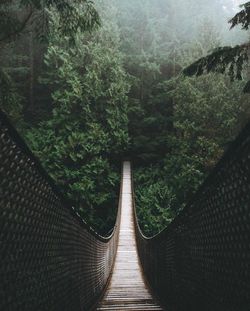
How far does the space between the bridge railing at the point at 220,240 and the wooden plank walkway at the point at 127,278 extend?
63.9 inches

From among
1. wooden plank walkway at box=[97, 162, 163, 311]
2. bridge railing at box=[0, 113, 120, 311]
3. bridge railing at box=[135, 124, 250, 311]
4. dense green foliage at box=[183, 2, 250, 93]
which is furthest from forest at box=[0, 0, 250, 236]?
bridge railing at box=[135, 124, 250, 311]

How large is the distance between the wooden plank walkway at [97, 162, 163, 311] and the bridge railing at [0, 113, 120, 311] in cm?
186

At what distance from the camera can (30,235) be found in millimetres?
2217

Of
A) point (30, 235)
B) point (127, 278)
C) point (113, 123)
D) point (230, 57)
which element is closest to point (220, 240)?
point (30, 235)

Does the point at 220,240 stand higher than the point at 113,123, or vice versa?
the point at 113,123

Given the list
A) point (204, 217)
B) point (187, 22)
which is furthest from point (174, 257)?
point (187, 22)

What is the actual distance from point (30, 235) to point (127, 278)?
763 cm

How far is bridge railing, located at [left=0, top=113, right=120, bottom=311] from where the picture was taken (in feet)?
6.06

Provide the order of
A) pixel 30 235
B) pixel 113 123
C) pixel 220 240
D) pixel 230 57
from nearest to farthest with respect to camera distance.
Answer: pixel 30 235 < pixel 220 240 < pixel 230 57 < pixel 113 123

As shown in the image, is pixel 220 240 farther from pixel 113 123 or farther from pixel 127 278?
pixel 113 123

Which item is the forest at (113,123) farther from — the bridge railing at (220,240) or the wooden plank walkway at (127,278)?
the bridge railing at (220,240)

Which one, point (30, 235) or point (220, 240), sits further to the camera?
point (220, 240)

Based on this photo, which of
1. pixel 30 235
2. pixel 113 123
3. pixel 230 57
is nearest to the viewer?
pixel 30 235

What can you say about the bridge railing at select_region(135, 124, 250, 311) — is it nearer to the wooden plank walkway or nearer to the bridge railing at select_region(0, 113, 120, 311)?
the bridge railing at select_region(0, 113, 120, 311)
